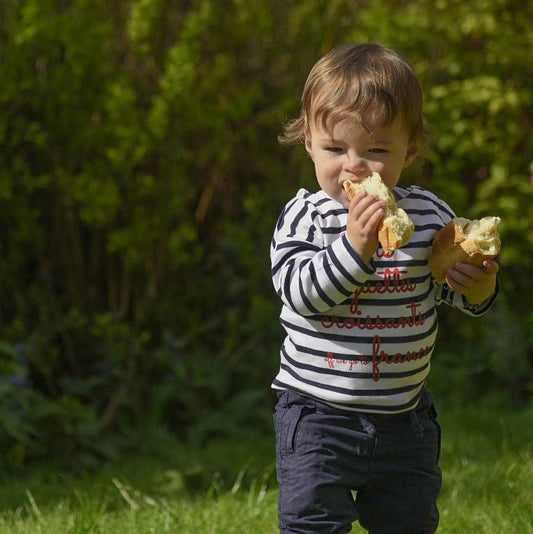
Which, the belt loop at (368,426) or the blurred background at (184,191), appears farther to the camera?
the blurred background at (184,191)

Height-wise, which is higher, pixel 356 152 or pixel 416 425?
pixel 356 152

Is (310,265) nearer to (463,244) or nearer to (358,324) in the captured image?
(358,324)

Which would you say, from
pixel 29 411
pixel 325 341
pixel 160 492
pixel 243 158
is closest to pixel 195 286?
pixel 243 158

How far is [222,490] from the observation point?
11.5 feet

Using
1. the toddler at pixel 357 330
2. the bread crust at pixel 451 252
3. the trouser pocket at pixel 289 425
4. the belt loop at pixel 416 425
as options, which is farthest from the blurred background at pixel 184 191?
the bread crust at pixel 451 252

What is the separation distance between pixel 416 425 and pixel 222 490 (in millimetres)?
1319

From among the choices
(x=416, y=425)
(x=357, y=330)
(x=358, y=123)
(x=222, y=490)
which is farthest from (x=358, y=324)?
(x=222, y=490)

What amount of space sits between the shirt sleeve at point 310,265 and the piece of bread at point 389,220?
75 millimetres

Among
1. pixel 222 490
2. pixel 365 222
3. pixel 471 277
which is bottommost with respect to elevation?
pixel 222 490

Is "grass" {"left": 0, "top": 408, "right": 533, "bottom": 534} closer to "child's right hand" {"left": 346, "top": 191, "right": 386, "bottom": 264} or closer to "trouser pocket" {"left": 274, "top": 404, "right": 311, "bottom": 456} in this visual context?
"trouser pocket" {"left": 274, "top": 404, "right": 311, "bottom": 456}

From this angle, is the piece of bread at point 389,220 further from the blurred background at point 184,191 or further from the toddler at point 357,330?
the blurred background at point 184,191

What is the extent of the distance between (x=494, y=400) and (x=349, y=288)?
9.62ft

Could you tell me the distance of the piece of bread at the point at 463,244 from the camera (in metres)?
2.23

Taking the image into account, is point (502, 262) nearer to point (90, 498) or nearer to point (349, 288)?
point (90, 498)
